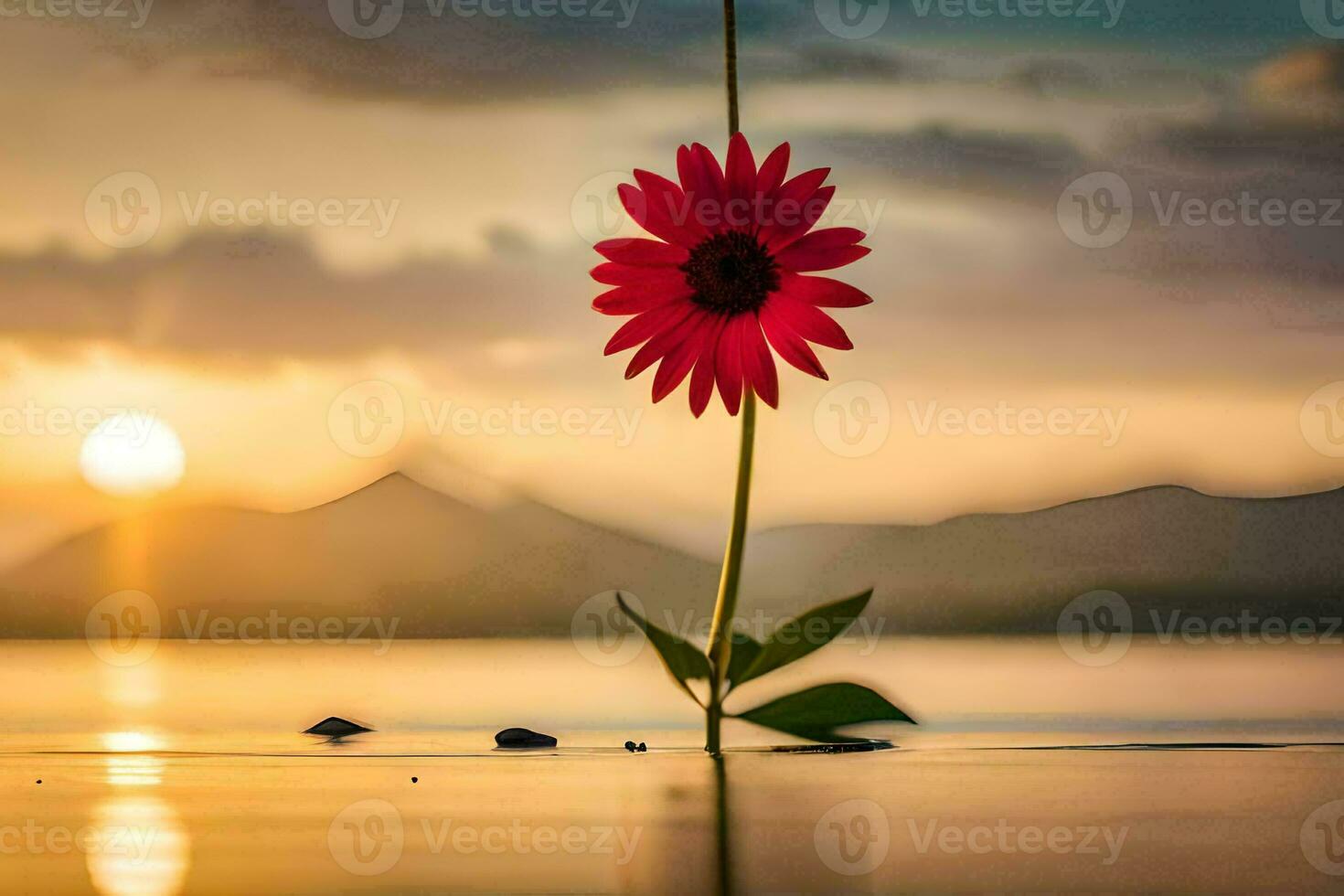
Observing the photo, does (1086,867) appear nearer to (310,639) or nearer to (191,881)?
(191,881)

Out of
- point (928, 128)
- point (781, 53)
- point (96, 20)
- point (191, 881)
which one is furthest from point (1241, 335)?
point (96, 20)
